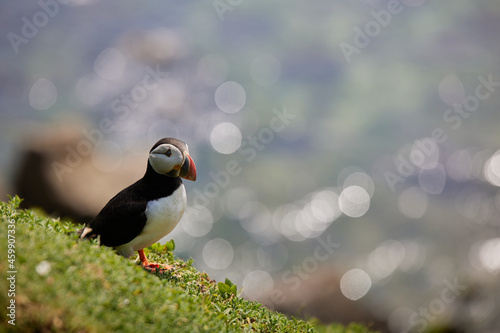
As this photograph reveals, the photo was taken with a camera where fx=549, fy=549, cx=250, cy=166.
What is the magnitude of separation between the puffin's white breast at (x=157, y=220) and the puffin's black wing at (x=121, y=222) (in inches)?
2.3

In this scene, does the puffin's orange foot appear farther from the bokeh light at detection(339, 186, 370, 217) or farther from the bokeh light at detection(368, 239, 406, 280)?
the bokeh light at detection(339, 186, 370, 217)

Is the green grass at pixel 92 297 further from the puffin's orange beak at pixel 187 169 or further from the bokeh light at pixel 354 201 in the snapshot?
the bokeh light at pixel 354 201

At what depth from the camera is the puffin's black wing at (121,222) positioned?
5309mm

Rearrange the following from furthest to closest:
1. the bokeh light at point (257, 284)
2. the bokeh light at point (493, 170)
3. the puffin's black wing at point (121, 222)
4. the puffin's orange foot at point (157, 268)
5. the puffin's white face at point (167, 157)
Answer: the bokeh light at point (493, 170) < the bokeh light at point (257, 284) < the puffin's orange foot at point (157, 268) < the puffin's white face at point (167, 157) < the puffin's black wing at point (121, 222)

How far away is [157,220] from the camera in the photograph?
5.37m

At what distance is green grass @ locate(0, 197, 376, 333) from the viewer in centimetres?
360

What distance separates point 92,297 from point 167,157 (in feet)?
6.15

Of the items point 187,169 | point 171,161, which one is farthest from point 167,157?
point 187,169

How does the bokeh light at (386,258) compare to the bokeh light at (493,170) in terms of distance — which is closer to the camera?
the bokeh light at (386,258)

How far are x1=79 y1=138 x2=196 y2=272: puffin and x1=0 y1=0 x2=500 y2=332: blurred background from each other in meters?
4.22

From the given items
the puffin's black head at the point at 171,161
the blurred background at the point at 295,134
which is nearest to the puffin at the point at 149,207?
the puffin's black head at the point at 171,161

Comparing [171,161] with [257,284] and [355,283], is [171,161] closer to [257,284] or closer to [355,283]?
[257,284]

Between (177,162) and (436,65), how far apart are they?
14.2 metres

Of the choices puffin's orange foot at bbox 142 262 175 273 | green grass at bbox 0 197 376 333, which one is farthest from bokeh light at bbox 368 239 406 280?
puffin's orange foot at bbox 142 262 175 273
